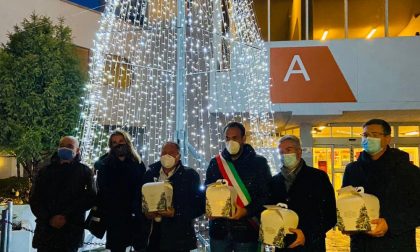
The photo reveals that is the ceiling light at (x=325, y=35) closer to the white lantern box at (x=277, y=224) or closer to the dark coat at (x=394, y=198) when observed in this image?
the dark coat at (x=394, y=198)

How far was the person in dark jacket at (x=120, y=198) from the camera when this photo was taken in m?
3.60

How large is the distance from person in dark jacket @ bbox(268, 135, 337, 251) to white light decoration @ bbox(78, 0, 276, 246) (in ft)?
9.45

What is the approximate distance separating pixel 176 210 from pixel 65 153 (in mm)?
1114

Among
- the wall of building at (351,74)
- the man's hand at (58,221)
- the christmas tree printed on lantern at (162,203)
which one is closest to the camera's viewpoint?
the christmas tree printed on lantern at (162,203)

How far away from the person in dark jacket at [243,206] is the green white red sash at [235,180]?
19 millimetres

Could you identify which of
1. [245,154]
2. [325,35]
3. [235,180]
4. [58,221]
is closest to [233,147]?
[245,154]

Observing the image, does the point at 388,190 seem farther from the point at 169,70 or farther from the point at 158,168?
the point at 169,70

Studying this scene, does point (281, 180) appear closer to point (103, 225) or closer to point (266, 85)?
point (103, 225)

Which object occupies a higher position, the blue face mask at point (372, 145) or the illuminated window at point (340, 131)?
the illuminated window at point (340, 131)

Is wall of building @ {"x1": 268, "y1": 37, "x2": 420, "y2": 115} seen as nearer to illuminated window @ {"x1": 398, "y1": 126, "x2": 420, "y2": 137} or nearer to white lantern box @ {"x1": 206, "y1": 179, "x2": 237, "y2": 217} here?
illuminated window @ {"x1": 398, "y1": 126, "x2": 420, "y2": 137}

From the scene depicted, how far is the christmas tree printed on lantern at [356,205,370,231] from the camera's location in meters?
2.59

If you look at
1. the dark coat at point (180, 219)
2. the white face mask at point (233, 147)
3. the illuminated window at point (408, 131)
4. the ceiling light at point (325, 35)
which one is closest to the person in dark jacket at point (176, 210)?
the dark coat at point (180, 219)

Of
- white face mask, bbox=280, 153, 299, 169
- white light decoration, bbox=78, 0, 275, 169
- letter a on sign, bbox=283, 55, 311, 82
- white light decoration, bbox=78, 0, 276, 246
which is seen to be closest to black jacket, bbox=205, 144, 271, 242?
white face mask, bbox=280, 153, 299, 169

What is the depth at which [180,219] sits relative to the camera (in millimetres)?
3346
